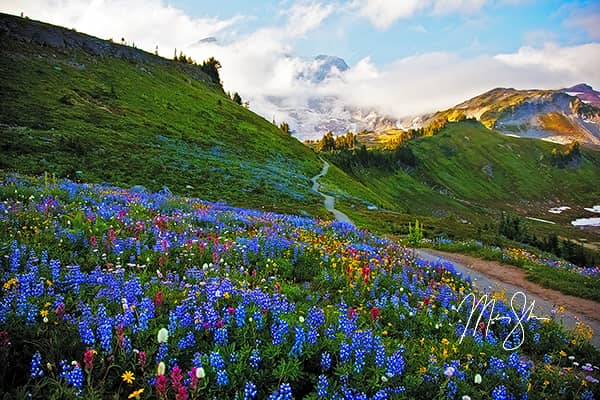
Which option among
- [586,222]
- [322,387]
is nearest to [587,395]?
[322,387]

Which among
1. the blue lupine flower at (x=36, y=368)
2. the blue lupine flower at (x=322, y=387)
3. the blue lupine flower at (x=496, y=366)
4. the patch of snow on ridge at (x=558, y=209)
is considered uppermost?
the blue lupine flower at (x=36, y=368)

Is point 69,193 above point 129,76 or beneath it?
beneath

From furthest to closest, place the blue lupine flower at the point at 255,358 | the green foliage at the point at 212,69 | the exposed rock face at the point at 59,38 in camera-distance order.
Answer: the green foliage at the point at 212,69, the exposed rock face at the point at 59,38, the blue lupine flower at the point at 255,358

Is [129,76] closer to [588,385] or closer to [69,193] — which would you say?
[69,193]

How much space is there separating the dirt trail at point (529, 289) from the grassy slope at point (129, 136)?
21443 millimetres

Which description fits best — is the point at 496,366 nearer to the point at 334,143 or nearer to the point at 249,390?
the point at 249,390

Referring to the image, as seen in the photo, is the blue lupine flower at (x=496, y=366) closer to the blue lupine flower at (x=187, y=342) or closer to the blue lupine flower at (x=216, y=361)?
the blue lupine flower at (x=216, y=361)

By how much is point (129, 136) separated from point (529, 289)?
49033 mm

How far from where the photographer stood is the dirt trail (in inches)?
409

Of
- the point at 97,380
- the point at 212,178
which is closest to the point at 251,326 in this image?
the point at 97,380

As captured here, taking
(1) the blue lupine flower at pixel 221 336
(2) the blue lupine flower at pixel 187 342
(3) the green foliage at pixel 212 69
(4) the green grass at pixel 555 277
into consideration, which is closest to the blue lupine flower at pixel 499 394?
(1) the blue lupine flower at pixel 221 336

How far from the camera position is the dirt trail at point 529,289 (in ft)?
34.1

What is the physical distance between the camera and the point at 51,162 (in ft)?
103

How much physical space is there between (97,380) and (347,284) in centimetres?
593
